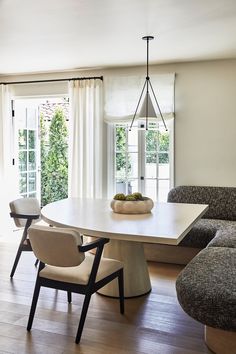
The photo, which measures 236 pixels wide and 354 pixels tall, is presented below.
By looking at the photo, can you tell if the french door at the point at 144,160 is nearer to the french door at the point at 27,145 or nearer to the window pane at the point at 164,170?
the window pane at the point at 164,170

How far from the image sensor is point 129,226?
277 cm

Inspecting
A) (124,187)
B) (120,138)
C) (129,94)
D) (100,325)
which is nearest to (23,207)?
(100,325)

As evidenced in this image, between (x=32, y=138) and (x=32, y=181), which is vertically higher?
(x=32, y=138)

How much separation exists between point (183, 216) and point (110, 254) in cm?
75

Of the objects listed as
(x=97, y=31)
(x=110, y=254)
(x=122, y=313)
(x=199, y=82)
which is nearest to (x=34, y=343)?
(x=122, y=313)

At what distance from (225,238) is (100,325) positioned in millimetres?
1400

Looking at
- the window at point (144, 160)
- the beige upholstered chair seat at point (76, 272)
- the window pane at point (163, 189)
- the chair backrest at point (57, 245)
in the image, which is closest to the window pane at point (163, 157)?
the window at point (144, 160)

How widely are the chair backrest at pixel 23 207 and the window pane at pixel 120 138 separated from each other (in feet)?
5.58

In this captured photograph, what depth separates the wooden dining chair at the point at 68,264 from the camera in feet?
8.21

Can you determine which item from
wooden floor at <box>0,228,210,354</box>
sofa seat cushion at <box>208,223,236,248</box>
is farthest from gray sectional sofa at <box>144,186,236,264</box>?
wooden floor at <box>0,228,210,354</box>

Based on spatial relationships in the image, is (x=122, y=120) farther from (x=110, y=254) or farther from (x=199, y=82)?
(x=110, y=254)

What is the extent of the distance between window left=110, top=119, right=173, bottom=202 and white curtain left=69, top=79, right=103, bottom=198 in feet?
0.88

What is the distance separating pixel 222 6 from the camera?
301 centimetres

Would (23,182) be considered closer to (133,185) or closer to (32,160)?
(32,160)
